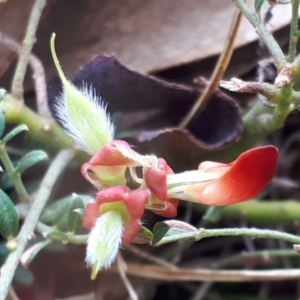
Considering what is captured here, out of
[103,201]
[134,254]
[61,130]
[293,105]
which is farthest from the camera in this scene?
[134,254]

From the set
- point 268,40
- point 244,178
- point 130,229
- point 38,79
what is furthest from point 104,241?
point 38,79

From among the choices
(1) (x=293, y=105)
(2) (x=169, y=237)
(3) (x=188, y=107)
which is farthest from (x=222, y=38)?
(2) (x=169, y=237)

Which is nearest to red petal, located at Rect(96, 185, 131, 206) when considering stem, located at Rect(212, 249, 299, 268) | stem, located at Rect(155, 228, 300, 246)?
stem, located at Rect(155, 228, 300, 246)

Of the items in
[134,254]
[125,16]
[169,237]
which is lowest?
[134,254]

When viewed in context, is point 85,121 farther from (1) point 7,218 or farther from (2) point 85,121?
(1) point 7,218

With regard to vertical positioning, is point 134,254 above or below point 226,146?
below

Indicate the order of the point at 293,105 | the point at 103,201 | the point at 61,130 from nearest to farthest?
the point at 103,201 → the point at 293,105 → the point at 61,130

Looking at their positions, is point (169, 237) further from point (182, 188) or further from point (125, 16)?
point (125, 16)
